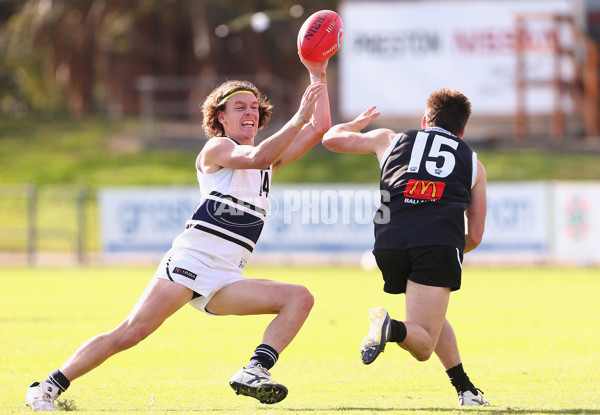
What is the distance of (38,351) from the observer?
9.75 meters

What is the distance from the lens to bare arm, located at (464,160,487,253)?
647 centimetres

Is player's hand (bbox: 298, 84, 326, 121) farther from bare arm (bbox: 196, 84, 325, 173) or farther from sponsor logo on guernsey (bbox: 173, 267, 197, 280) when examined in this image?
sponsor logo on guernsey (bbox: 173, 267, 197, 280)

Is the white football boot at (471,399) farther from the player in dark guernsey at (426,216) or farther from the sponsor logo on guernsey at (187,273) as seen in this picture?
the sponsor logo on guernsey at (187,273)

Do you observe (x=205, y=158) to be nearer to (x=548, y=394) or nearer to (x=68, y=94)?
(x=548, y=394)

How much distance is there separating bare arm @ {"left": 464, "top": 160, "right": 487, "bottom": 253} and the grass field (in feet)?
3.65

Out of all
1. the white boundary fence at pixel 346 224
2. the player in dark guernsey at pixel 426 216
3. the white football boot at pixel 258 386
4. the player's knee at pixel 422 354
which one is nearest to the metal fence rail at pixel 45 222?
the white boundary fence at pixel 346 224

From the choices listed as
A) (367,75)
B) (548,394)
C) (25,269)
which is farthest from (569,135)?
(548,394)

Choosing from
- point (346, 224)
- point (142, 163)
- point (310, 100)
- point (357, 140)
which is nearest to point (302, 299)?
point (357, 140)

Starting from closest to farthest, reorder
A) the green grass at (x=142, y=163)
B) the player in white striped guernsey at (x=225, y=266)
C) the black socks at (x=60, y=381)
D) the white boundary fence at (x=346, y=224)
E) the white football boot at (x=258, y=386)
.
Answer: the white football boot at (x=258, y=386), the player in white striped guernsey at (x=225, y=266), the black socks at (x=60, y=381), the white boundary fence at (x=346, y=224), the green grass at (x=142, y=163)

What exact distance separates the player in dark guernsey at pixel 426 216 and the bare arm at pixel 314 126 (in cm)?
12

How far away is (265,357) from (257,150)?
126 centimetres

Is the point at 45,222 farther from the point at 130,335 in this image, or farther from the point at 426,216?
the point at 426,216

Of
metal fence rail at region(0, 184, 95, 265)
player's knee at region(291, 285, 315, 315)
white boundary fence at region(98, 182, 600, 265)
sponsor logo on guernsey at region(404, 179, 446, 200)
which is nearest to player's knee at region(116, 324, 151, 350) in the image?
player's knee at region(291, 285, 315, 315)

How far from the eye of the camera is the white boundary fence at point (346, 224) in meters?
21.7
